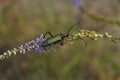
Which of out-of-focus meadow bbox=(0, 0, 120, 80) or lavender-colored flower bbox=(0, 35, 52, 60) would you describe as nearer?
lavender-colored flower bbox=(0, 35, 52, 60)

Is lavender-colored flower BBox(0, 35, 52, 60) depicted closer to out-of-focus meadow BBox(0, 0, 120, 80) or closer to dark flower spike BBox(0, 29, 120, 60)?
dark flower spike BBox(0, 29, 120, 60)

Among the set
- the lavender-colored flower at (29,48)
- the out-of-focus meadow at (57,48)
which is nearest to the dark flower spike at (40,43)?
the lavender-colored flower at (29,48)

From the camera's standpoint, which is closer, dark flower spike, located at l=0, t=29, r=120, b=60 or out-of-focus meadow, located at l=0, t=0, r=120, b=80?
dark flower spike, located at l=0, t=29, r=120, b=60

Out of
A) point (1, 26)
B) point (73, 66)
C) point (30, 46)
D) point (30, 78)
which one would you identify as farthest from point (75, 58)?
point (30, 46)

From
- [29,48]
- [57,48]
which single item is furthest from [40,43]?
[57,48]

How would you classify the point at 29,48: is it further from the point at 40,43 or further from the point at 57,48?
the point at 57,48

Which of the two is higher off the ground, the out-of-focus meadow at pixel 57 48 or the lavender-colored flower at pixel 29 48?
the out-of-focus meadow at pixel 57 48

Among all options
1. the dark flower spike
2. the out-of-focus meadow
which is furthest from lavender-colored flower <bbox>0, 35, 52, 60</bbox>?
the out-of-focus meadow

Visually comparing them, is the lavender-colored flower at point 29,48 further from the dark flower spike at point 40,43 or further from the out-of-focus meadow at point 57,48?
the out-of-focus meadow at point 57,48

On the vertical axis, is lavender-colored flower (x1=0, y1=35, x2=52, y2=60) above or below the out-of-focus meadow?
below
